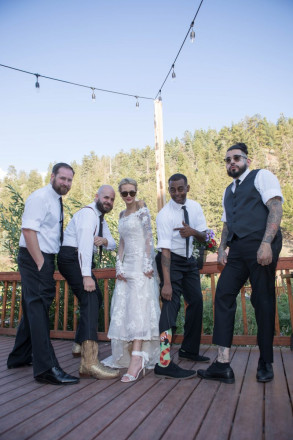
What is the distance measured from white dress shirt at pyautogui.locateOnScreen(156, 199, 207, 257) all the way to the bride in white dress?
0.12 metres

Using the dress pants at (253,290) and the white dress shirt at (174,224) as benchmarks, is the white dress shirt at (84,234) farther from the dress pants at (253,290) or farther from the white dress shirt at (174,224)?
the dress pants at (253,290)

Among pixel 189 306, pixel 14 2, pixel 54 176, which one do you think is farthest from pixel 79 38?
pixel 189 306

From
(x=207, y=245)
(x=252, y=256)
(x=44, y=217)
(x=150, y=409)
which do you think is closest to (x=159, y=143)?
(x=207, y=245)

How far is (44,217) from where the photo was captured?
262 cm

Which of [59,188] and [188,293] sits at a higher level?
[59,188]

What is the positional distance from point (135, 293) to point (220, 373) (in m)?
0.92

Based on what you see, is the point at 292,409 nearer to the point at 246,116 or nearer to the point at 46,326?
the point at 46,326

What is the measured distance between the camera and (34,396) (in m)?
2.29

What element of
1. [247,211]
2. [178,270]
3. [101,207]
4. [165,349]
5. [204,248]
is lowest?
[165,349]

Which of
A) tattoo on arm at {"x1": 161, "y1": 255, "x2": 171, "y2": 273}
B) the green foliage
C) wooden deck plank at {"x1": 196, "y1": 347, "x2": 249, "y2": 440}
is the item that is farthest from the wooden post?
wooden deck plank at {"x1": 196, "y1": 347, "x2": 249, "y2": 440}

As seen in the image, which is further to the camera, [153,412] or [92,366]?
[92,366]

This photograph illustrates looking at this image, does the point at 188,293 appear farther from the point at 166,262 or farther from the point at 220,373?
the point at 220,373

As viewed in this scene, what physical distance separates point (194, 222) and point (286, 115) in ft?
230

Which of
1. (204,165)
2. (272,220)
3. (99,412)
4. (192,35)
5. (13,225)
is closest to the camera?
(99,412)
